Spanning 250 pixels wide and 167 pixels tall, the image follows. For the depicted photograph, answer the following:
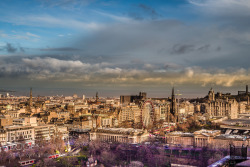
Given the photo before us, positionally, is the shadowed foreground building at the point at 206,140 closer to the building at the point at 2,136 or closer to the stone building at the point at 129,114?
the building at the point at 2,136

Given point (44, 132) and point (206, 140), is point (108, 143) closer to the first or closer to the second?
point (44, 132)

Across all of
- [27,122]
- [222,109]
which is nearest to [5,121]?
[27,122]

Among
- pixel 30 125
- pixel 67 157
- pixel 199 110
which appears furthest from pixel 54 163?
pixel 199 110

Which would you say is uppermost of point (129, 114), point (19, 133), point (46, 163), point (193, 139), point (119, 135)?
point (129, 114)

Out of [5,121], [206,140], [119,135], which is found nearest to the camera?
[206,140]

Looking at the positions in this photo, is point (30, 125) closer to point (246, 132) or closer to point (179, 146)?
point (179, 146)

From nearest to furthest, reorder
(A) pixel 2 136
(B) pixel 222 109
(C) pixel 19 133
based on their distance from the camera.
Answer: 1. (A) pixel 2 136
2. (C) pixel 19 133
3. (B) pixel 222 109

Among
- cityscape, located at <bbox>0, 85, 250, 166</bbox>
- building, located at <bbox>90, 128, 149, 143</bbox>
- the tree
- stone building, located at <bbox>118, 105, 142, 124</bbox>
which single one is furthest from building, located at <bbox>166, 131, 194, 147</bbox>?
stone building, located at <bbox>118, 105, 142, 124</bbox>

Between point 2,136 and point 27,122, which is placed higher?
point 27,122
